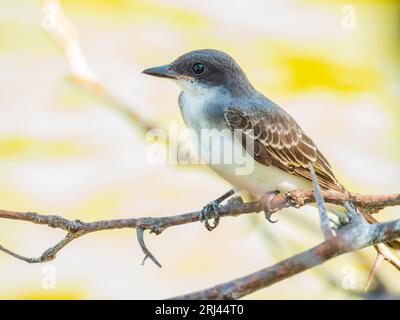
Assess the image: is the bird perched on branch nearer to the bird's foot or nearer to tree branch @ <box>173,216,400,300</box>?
the bird's foot

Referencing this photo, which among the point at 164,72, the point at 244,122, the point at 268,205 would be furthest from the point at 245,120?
the point at 268,205

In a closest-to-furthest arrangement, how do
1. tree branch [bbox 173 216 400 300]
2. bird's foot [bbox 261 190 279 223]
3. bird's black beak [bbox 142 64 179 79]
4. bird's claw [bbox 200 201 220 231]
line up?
tree branch [bbox 173 216 400 300] < bird's foot [bbox 261 190 279 223] < bird's claw [bbox 200 201 220 231] < bird's black beak [bbox 142 64 179 79]

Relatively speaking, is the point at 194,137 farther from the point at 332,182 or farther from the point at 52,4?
the point at 52,4

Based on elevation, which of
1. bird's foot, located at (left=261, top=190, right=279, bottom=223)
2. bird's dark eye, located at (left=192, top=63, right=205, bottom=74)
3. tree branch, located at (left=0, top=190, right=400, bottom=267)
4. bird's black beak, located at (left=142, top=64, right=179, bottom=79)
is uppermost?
bird's dark eye, located at (left=192, top=63, right=205, bottom=74)

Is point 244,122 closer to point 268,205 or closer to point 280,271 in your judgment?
point 268,205

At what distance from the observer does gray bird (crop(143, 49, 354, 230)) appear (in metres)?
4.30

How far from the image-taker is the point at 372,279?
2.37 metres

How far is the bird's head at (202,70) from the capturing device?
4500mm

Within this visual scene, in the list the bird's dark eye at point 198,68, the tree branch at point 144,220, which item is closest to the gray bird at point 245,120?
the bird's dark eye at point 198,68

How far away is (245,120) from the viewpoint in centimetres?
A: 436

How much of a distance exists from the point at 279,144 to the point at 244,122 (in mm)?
360

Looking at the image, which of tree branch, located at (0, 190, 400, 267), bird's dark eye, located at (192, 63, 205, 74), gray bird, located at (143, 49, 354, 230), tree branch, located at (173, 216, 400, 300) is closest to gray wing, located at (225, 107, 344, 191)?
gray bird, located at (143, 49, 354, 230)

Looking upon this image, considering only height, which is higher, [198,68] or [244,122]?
[198,68]

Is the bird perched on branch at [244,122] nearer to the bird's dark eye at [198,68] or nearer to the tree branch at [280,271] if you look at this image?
the bird's dark eye at [198,68]
